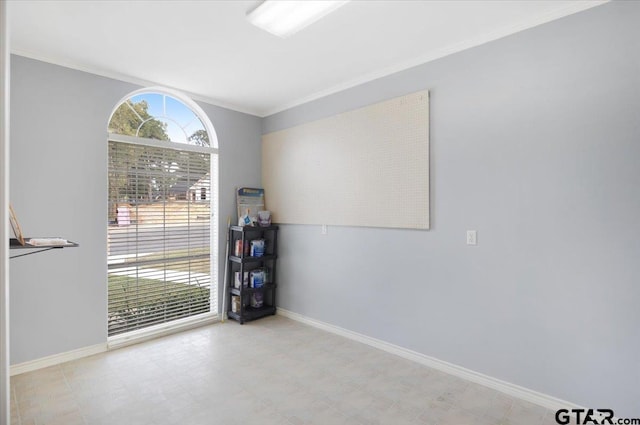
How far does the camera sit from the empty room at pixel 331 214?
208 centimetres

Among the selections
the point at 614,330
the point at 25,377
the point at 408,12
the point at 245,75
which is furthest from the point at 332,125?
the point at 25,377

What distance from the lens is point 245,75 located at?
3244 mm

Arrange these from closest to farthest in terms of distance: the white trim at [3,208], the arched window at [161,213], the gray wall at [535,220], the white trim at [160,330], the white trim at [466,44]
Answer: the white trim at [3,208] < the gray wall at [535,220] < the white trim at [466,44] < the white trim at [160,330] < the arched window at [161,213]

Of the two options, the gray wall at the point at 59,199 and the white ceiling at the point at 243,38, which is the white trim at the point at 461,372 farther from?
the white ceiling at the point at 243,38

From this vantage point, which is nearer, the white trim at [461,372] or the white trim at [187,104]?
the white trim at [461,372]

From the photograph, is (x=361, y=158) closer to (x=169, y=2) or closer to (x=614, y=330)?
(x=169, y=2)

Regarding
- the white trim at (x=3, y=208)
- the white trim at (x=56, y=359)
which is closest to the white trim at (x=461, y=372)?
the white trim at (x=56, y=359)

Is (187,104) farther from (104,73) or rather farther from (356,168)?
(356,168)

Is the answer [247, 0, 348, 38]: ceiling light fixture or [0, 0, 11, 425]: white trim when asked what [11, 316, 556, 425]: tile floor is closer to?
[0, 0, 11, 425]: white trim

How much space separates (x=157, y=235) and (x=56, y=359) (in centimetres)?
134

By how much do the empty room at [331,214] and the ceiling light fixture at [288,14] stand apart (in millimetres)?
20

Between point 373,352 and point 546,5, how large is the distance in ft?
9.69

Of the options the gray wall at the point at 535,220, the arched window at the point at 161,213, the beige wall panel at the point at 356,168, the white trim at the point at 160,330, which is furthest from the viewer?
the arched window at the point at 161,213

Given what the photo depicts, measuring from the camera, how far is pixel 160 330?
348 cm
